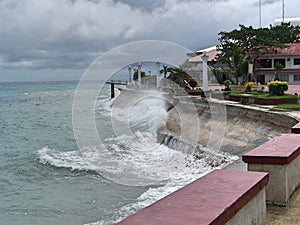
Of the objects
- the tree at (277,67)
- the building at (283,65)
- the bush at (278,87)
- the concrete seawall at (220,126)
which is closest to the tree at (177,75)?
the concrete seawall at (220,126)

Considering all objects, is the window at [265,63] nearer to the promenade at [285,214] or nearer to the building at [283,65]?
the building at [283,65]

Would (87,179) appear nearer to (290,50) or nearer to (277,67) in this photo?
(277,67)

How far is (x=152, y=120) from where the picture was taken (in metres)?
25.5

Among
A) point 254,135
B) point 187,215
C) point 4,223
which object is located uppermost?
point 187,215

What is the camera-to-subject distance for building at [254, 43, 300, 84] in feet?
139

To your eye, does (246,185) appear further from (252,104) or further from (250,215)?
(252,104)

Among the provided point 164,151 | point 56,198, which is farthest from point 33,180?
point 164,151

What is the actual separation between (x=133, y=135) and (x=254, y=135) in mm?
9164

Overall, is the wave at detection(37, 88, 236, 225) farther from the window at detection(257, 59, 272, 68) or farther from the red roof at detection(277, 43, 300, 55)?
the red roof at detection(277, 43, 300, 55)

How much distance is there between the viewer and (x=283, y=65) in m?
43.2

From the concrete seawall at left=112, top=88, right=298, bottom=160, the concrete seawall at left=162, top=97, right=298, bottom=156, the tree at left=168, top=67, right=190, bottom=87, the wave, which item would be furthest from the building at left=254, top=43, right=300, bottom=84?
the wave

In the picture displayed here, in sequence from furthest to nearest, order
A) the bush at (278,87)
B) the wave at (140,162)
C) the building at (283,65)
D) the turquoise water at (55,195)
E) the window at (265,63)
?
the window at (265,63)
the building at (283,65)
the bush at (278,87)
the wave at (140,162)
the turquoise water at (55,195)

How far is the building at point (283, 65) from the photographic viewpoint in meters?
42.5

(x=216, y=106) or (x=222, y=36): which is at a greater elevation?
(x=222, y=36)
